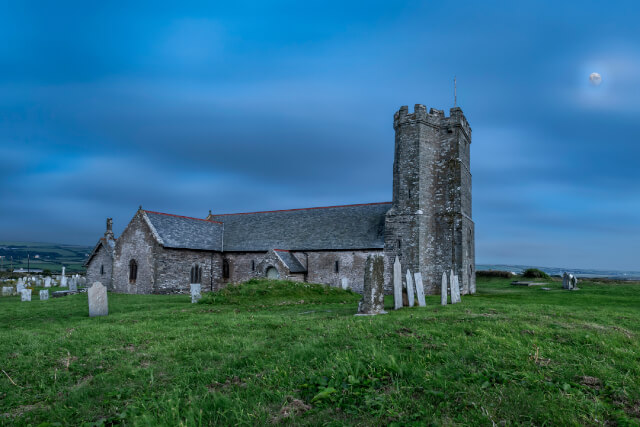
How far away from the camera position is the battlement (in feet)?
92.2

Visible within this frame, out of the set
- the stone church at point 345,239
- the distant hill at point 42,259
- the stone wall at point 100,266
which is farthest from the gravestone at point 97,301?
the distant hill at point 42,259

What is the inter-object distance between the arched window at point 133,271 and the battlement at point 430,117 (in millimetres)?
23581

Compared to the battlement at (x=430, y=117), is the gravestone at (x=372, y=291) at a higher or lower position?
lower

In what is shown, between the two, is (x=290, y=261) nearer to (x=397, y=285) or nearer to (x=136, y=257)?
(x=136, y=257)

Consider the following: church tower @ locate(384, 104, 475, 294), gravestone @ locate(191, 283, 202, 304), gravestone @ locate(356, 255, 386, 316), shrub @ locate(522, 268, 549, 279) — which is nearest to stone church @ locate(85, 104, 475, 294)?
church tower @ locate(384, 104, 475, 294)

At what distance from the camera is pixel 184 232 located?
108ft

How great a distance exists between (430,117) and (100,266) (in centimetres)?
3162

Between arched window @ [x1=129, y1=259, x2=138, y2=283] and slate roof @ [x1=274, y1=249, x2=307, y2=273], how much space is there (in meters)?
11.5

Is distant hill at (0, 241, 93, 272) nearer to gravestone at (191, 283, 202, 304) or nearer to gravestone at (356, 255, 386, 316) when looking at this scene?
gravestone at (191, 283, 202, 304)

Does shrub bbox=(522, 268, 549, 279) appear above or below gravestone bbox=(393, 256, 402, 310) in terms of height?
below

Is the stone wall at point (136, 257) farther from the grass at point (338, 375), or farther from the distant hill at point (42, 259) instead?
the distant hill at point (42, 259)

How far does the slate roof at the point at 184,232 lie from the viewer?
3080cm

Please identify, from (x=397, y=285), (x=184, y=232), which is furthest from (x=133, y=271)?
(x=397, y=285)

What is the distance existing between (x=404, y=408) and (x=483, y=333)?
131 inches
